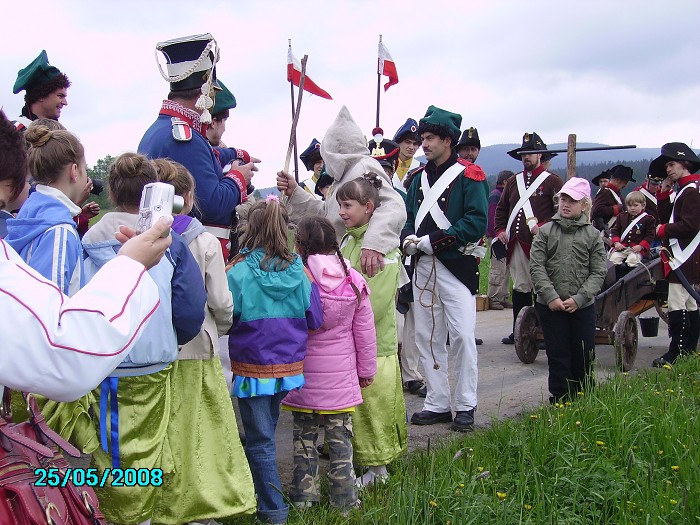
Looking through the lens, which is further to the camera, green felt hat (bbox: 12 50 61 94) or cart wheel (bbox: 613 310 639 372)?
cart wheel (bbox: 613 310 639 372)

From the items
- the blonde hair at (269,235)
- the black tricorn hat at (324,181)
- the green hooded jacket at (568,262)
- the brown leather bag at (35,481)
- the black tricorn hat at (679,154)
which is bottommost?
the brown leather bag at (35,481)

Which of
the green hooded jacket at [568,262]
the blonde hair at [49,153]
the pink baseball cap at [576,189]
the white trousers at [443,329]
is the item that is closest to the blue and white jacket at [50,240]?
the blonde hair at [49,153]

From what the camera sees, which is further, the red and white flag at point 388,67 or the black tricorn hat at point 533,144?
the black tricorn hat at point 533,144

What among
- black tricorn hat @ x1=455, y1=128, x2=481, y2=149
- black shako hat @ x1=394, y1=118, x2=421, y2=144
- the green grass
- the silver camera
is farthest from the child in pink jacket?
black tricorn hat @ x1=455, y1=128, x2=481, y2=149

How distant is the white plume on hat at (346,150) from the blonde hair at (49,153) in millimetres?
1958

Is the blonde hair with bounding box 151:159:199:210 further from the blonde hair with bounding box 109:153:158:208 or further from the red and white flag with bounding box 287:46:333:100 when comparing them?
the red and white flag with bounding box 287:46:333:100

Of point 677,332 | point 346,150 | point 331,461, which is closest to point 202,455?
point 331,461

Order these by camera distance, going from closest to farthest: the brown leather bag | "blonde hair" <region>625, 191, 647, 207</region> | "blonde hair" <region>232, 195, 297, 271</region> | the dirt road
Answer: the brown leather bag → "blonde hair" <region>232, 195, 297, 271</region> → the dirt road → "blonde hair" <region>625, 191, 647, 207</region>

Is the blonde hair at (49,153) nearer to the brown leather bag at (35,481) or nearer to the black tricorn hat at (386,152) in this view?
the brown leather bag at (35,481)

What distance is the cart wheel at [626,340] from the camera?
6.95 metres

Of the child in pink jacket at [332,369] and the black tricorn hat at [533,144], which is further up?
the black tricorn hat at [533,144]

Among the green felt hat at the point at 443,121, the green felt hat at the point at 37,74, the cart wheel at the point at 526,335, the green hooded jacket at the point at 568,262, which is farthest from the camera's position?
the cart wheel at the point at 526,335

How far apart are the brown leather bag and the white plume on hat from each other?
3.07 m

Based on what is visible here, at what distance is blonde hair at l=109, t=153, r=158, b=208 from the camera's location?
10.0 feet
